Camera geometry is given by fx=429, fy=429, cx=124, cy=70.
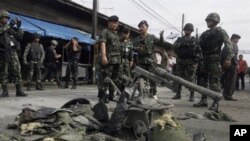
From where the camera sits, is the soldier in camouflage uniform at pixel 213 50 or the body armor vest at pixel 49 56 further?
the body armor vest at pixel 49 56

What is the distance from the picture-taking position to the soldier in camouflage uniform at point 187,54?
34.2 feet

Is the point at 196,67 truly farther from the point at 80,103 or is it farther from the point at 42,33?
the point at 42,33

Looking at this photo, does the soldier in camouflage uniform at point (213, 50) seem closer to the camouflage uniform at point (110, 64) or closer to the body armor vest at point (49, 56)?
the camouflage uniform at point (110, 64)

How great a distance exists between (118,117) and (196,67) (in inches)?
208

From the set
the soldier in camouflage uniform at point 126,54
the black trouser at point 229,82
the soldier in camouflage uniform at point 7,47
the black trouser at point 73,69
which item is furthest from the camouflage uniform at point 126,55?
the black trouser at point 73,69

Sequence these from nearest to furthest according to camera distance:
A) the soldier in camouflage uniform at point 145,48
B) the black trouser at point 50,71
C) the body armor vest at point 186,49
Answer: the soldier in camouflage uniform at point 145,48
the body armor vest at point 186,49
the black trouser at point 50,71

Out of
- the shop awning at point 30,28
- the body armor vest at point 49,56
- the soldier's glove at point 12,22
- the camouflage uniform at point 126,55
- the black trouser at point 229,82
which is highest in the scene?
the shop awning at point 30,28

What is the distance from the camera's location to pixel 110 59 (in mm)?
8797

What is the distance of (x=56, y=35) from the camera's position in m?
16.5

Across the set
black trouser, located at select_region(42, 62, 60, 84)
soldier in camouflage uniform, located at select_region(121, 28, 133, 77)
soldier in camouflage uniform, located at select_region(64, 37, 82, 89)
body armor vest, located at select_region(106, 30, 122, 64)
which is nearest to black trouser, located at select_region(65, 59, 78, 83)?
soldier in camouflage uniform, located at select_region(64, 37, 82, 89)

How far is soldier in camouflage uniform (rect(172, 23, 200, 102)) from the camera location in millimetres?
10422

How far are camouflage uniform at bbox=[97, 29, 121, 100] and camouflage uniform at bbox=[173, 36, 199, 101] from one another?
7.37 feet

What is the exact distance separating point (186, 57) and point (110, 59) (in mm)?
2537

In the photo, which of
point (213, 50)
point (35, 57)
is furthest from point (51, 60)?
point (213, 50)
